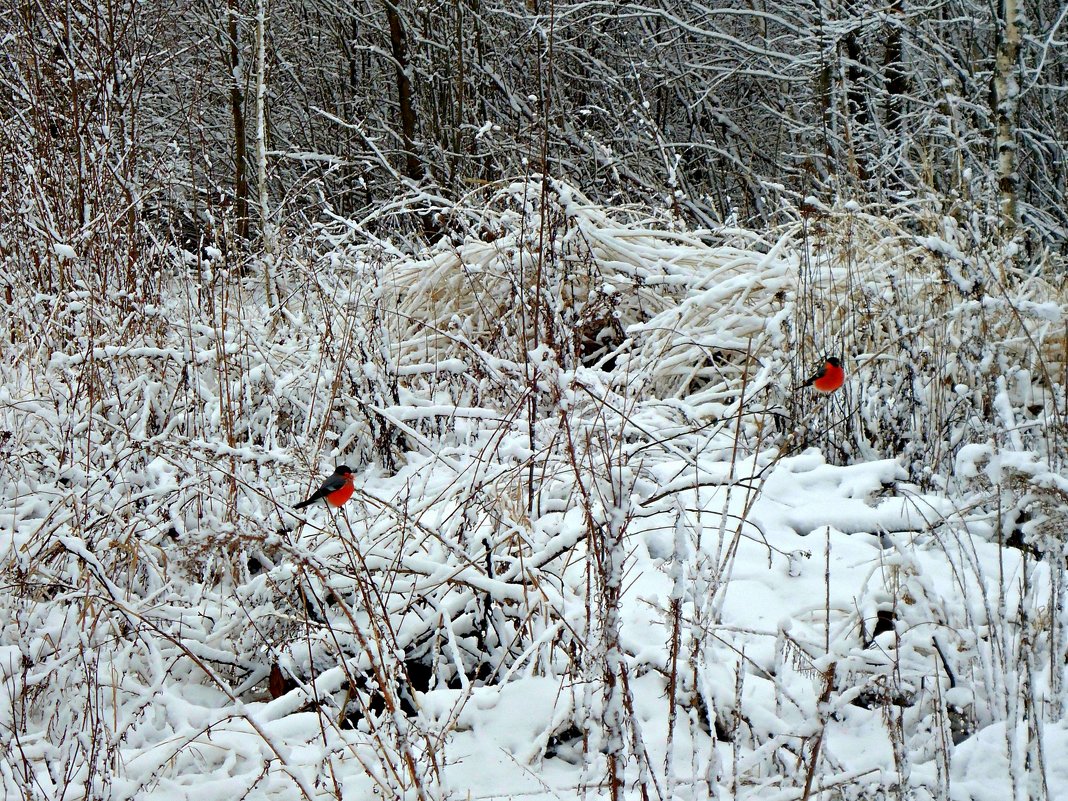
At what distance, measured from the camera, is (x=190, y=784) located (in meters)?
1.94

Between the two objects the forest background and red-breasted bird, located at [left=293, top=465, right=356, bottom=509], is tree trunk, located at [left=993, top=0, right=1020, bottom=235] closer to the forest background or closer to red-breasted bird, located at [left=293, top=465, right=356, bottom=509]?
the forest background

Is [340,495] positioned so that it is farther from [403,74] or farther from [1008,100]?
[403,74]

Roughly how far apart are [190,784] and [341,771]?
301 millimetres

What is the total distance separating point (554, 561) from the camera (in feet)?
8.57

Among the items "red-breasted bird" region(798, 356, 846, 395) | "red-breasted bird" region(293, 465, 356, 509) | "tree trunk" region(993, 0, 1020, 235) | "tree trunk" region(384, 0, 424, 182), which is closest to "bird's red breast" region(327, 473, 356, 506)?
"red-breasted bird" region(293, 465, 356, 509)

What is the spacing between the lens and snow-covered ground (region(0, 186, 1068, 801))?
177 centimetres

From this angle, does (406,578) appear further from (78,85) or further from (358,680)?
(78,85)

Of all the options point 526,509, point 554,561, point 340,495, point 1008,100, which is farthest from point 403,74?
point 340,495

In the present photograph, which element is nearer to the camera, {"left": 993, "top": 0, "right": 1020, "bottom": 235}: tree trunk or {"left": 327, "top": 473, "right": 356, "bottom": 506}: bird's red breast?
{"left": 327, "top": 473, "right": 356, "bottom": 506}: bird's red breast

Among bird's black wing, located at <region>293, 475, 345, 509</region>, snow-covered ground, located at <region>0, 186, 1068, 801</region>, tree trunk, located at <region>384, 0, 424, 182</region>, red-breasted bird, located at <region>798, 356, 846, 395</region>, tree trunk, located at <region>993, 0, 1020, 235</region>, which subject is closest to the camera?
snow-covered ground, located at <region>0, 186, 1068, 801</region>

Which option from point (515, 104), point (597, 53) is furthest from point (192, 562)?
point (597, 53)

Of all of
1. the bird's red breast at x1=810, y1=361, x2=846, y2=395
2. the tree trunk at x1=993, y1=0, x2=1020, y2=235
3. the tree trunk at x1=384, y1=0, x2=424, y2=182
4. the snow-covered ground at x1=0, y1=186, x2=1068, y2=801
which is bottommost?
Answer: the snow-covered ground at x1=0, y1=186, x2=1068, y2=801

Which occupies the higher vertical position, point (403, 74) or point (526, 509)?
point (403, 74)

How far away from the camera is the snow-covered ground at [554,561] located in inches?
69.7
